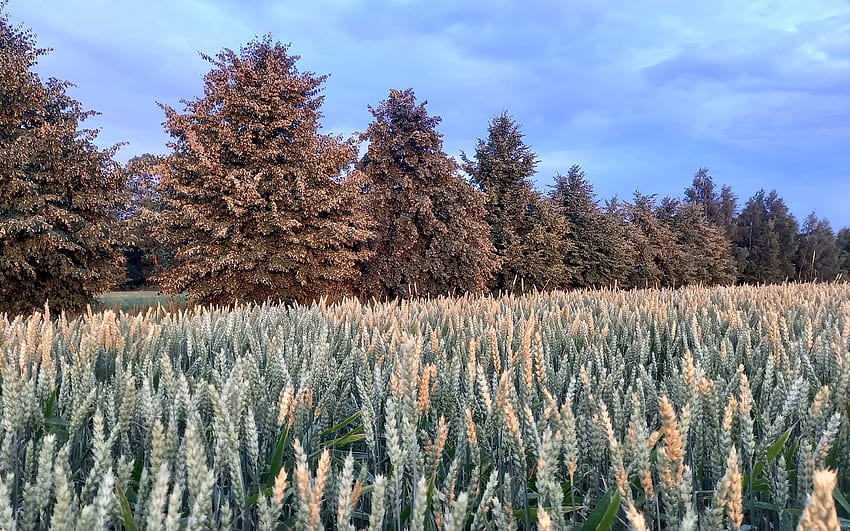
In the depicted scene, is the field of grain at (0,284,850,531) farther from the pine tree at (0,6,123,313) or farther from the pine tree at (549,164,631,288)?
the pine tree at (549,164,631,288)

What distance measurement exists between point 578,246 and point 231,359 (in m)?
23.0

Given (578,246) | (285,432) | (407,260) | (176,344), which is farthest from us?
(578,246)

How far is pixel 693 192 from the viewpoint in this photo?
156ft

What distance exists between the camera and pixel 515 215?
71.6ft

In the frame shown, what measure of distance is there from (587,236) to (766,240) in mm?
26030

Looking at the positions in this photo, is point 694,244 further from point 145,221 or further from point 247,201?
point 145,221

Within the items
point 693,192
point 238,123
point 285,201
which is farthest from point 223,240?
point 693,192

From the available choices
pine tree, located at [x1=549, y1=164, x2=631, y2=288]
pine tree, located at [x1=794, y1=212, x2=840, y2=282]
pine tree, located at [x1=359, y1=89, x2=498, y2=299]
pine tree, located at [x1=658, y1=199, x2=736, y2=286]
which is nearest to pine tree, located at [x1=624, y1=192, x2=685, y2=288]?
pine tree, located at [x1=658, y1=199, x2=736, y2=286]

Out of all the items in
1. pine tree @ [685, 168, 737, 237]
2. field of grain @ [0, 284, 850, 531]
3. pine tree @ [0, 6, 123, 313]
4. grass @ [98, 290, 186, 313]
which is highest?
pine tree @ [685, 168, 737, 237]

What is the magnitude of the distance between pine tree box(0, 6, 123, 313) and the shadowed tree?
43.4 ft

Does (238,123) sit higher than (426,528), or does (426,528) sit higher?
(238,123)

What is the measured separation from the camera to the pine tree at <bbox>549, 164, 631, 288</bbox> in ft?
77.5

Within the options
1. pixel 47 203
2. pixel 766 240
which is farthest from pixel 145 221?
pixel 766 240

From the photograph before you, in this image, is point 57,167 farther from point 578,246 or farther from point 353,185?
point 578,246
